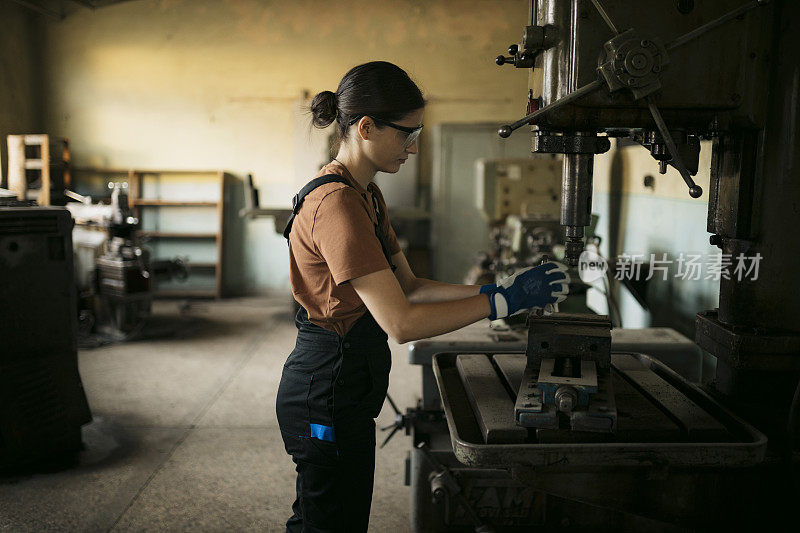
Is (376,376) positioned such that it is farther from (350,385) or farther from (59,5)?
(59,5)

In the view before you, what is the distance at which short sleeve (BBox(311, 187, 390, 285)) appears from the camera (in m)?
1.02

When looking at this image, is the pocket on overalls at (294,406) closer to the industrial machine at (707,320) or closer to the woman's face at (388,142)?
the industrial machine at (707,320)

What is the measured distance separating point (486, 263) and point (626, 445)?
2.67 meters

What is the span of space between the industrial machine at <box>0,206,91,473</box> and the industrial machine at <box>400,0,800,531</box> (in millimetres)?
1742

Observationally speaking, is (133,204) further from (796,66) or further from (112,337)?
(796,66)

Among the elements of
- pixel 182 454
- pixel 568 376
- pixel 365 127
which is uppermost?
pixel 365 127

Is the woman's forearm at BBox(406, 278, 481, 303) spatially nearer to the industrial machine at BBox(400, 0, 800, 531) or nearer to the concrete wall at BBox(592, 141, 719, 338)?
the industrial machine at BBox(400, 0, 800, 531)

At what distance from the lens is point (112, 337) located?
13.1 ft

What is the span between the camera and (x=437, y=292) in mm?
1363

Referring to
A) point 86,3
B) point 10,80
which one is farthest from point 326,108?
point 86,3

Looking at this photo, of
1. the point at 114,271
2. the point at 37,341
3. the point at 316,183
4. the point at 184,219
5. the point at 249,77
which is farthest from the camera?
the point at 184,219

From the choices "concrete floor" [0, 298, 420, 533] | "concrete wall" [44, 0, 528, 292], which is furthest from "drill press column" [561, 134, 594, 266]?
"concrete wall" [44, 0, 528, 292]

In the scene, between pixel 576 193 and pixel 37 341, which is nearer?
pixel 576 193

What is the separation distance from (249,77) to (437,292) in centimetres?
454
